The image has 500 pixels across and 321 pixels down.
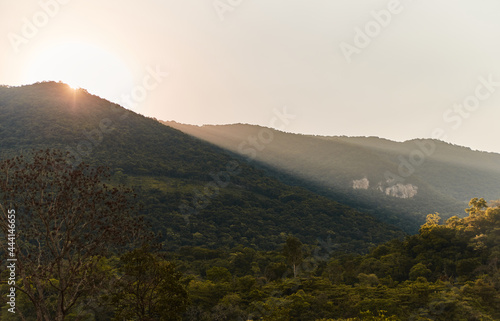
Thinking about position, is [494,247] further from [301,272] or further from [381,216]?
[381,216]

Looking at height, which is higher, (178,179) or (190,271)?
(178,179)

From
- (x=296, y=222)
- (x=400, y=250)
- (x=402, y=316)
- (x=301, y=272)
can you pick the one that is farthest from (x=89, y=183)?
(x=296, y=222)

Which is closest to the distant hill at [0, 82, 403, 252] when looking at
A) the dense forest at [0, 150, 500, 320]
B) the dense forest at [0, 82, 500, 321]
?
the dense forest at [0, 82, 500, 321]

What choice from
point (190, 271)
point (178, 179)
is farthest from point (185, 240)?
point (178, 179)

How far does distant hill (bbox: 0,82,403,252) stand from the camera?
128375mm

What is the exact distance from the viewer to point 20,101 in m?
173

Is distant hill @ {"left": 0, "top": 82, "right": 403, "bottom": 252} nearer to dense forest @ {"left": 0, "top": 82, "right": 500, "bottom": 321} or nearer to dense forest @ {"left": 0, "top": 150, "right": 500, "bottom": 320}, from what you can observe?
dense forest @ {"left": 0, "top": 82, "right": 500, "bottom": 321}

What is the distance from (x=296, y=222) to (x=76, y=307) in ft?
356

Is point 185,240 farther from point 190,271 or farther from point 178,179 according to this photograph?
point 178,179

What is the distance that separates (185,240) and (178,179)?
46124mm

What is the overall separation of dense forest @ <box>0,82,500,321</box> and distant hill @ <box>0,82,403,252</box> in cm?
71

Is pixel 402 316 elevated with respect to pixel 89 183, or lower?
lower

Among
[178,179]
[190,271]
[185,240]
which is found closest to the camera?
[190,271]

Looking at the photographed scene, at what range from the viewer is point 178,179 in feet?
512
